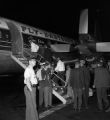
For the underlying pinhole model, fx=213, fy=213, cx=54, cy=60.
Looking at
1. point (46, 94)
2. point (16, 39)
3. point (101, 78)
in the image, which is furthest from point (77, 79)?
point (16, 39)

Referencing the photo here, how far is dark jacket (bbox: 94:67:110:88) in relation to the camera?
8.31 metres

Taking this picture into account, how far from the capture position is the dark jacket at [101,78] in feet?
27.3

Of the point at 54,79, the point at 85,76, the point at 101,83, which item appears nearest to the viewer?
the point at 101,83

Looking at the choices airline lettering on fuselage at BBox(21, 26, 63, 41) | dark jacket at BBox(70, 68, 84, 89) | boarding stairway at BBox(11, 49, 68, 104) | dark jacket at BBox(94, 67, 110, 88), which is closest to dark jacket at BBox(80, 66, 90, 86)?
dark jacket at BBox(70, 68, 84, 89)

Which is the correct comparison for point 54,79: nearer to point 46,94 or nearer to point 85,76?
point 46,94

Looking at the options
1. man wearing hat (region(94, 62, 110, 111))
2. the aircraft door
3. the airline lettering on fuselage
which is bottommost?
man wearing hat (region(94, 62, 110, 111))

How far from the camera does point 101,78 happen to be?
8352 mm

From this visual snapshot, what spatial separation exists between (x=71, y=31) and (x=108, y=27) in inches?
269

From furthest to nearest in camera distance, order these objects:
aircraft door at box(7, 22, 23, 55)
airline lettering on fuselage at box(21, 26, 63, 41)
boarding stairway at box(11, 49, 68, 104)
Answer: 1. airline lettering on fuselage at box(21, 26, 63, 41)
2. aircraft door at box(7, 22, 23, 55)
3. boarding stairway at box(11, 49, 68, 104)

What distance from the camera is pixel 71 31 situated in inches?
1571

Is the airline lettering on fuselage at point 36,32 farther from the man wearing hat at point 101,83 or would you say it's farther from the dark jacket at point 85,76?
the man wearing hat at point 101,83

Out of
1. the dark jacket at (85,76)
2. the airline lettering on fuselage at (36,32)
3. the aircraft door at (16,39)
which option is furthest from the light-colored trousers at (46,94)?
the airline lettering on fuselage at (36,32)

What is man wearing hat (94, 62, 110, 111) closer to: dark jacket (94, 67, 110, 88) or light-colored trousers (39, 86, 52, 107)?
dark jacket (94, 67, 110, 88)

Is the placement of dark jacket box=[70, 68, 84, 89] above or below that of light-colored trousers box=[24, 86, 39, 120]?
above
